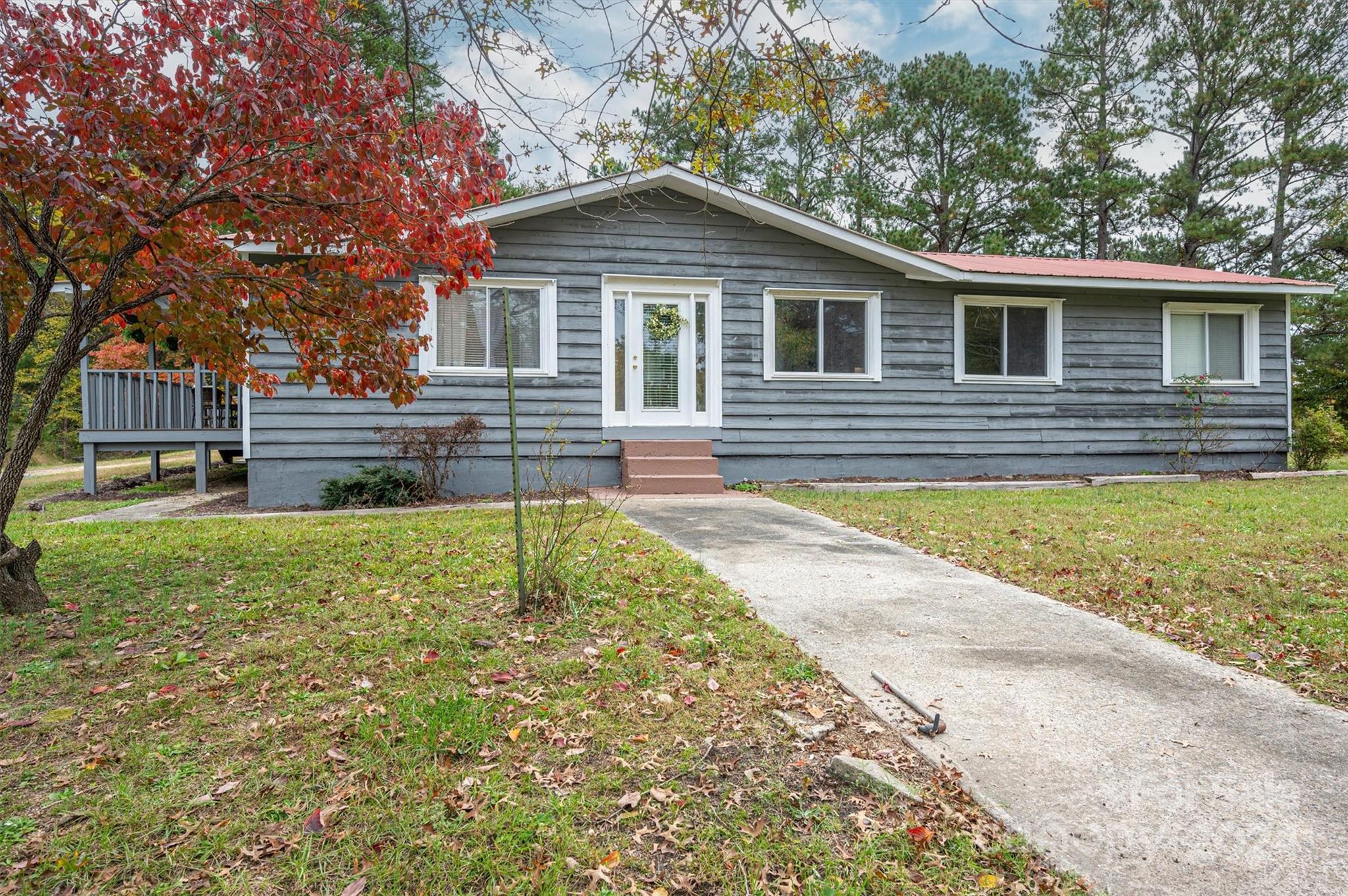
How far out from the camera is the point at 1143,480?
10422 millimetres

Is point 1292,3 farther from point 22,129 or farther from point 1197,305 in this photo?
point 22,129

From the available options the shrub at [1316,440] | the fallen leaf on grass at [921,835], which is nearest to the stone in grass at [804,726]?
the fallen leaf on grass at [921,835]

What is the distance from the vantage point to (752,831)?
6.97 ft

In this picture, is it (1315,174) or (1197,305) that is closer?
(1197,305)

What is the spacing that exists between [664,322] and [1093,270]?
7.47 m

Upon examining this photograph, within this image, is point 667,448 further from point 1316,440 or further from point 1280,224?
point 1280,224

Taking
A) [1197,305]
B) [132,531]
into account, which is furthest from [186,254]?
[1197,305]

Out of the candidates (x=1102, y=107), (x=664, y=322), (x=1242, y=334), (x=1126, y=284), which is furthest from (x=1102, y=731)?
(x=1102, y=107)

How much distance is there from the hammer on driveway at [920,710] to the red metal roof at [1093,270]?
8688 mm

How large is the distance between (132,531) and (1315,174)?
2824cm

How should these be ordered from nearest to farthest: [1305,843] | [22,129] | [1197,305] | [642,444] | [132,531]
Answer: [1305,843] < [22,129] < [132,531] < [642,444] < [1197,305]

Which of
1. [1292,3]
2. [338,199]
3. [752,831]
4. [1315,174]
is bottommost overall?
[752,831]

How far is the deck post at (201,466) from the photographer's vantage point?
36.4 ft

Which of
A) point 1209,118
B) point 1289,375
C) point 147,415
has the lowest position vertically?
point 147,415
